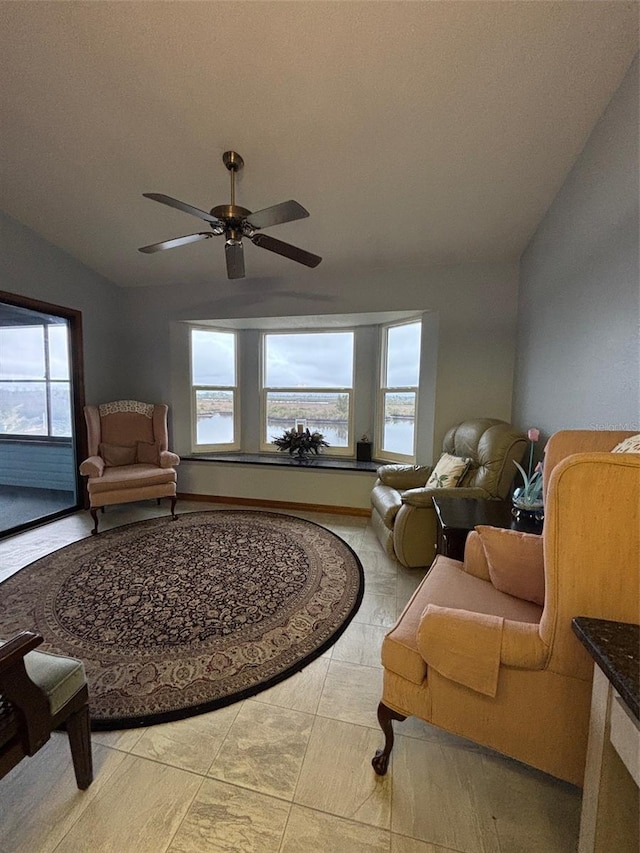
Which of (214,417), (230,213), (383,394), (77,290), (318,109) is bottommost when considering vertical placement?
(214,417)

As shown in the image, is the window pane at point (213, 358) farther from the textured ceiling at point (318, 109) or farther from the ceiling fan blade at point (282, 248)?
the ceiling fan blade at point (282, 248)

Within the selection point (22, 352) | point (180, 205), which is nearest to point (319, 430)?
point (180, 205)

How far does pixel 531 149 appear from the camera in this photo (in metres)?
1.97

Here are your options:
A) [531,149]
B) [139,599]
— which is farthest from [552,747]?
[531,149]

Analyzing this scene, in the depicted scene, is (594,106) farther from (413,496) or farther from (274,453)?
(274,453)

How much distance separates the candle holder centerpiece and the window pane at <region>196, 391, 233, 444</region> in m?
0.75

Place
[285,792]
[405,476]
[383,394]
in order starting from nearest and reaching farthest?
[285,792] → [405,476] → [383,394]

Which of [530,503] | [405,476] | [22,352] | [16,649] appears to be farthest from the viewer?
[22,352]

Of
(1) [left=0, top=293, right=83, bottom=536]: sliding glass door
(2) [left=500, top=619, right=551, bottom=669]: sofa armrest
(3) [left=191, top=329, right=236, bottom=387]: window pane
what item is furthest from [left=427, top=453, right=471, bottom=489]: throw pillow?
(1) [left=0, top=293, right=83, bottom=536]: sliding glass door

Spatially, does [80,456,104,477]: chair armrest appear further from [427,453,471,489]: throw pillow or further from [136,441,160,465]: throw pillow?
[427,453,471,489]: throw pillow

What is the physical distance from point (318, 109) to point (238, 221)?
75cm

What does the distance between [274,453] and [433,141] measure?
340 centimetres

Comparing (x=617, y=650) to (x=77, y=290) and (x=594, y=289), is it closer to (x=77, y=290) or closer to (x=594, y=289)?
(x=594, y=289)

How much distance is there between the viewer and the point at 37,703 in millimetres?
942
